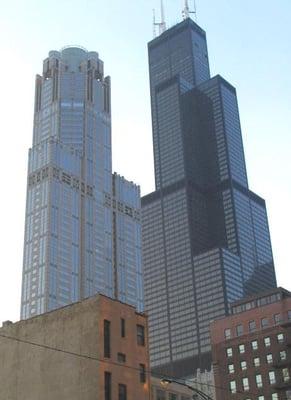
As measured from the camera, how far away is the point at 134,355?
220ft

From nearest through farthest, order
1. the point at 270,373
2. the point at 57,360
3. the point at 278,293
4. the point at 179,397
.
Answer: the point at 57,360 < the point at 179,397 < the point at 270,373 < the point at 278,293

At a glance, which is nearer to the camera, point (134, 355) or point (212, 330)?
point (134, 355)

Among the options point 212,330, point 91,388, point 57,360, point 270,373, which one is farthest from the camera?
point 212,330

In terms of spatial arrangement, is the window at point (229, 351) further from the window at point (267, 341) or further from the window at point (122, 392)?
the window at point (122, 392)

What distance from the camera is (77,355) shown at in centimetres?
6431

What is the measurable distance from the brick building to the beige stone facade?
5309 cm

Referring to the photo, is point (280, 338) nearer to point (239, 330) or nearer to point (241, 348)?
point (241, 348)

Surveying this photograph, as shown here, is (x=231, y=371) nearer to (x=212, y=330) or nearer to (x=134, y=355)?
(x=212, y=330)

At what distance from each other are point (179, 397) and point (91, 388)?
1888 inches

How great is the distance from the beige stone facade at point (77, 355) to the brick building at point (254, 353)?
174 feet

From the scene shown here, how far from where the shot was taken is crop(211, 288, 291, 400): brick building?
118812 mm

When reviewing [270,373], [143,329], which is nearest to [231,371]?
[270,373]

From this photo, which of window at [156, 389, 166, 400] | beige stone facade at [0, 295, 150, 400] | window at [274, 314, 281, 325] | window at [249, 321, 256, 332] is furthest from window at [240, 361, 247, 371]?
beige stone facade at [0, 295, 150, 400]

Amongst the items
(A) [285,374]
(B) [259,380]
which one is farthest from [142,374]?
(B) [259,380]
